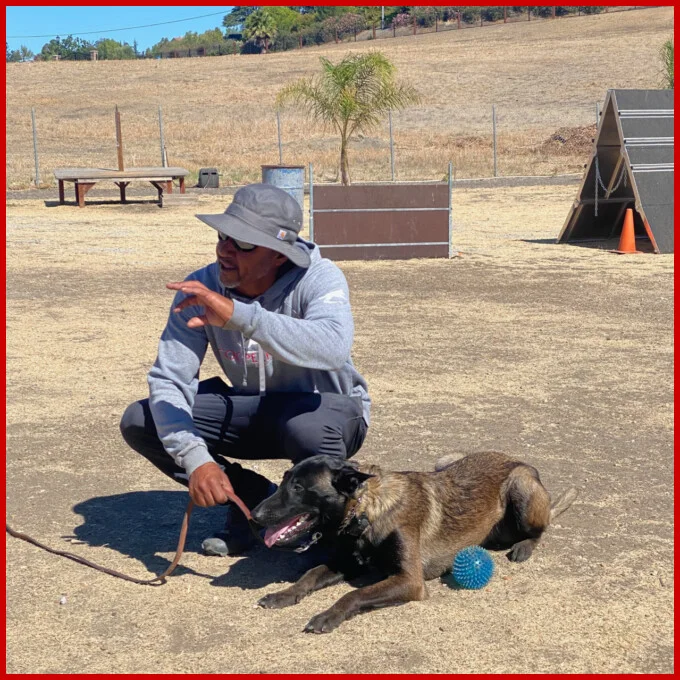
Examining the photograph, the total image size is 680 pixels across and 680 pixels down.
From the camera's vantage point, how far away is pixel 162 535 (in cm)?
458

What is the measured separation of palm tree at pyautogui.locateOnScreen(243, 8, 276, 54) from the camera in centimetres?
8925

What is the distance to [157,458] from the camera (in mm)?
4355

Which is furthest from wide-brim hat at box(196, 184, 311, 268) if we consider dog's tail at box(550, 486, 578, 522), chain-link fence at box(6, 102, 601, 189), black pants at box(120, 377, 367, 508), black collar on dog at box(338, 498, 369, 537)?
chain-link fence at box(6, 102, 601, 189)

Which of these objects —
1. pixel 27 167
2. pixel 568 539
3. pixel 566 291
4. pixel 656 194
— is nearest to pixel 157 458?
pixel 568 539

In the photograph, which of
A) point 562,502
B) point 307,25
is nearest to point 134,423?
point 562,502

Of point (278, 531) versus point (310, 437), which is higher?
point (310, 437)

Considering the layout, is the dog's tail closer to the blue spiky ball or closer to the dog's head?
the blue spiky ball

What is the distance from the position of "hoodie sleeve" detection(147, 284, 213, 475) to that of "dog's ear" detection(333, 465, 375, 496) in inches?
21.9

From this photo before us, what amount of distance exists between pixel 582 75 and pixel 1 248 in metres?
45.9

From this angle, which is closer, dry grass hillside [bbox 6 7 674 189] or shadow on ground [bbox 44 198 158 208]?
shadow on ground [bbox 44 198 158 208]

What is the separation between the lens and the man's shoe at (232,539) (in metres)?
4.33

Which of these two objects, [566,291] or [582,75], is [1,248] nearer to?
[566,291]

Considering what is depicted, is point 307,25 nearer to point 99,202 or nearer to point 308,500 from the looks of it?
point 99,202

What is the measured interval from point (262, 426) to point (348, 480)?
0.70 meters
